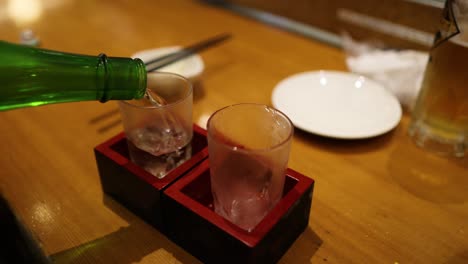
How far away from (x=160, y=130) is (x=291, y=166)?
23 cm

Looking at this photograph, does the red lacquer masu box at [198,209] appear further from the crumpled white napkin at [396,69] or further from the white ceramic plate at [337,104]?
the crumpled white napkin at [396,69]

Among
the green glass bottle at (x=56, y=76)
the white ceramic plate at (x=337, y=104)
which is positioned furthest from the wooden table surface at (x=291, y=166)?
the green glass bottle at (x=56, y=76)

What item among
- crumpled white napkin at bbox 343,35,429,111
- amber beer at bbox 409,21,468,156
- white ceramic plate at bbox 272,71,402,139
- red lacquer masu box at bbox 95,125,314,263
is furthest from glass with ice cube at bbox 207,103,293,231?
crumpled white napkin at bbox 343,35,429,111

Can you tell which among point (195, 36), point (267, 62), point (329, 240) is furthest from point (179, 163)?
point (195, 36)

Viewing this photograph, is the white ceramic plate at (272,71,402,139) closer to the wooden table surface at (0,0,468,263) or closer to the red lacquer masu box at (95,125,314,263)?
the wooden table surface at (0,0,468,263)

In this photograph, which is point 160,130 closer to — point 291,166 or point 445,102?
point 291,166

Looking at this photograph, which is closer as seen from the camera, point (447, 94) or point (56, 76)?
point (56, 76)

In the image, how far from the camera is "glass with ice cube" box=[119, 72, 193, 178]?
0.54 meters

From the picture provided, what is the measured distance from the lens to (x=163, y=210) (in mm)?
519

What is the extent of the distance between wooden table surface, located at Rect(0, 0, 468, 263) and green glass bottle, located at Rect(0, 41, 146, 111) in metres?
0.19

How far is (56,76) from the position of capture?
450mm

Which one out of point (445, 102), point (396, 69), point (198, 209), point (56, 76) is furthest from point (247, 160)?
point (396, 69)

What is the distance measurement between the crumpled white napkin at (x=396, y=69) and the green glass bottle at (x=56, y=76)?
57cm

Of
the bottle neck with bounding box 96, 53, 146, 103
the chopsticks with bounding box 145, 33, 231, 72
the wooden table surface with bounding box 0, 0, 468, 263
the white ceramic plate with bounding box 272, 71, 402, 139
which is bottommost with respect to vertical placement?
the wooden table surface with bounding box 0, 0, 468, 263
